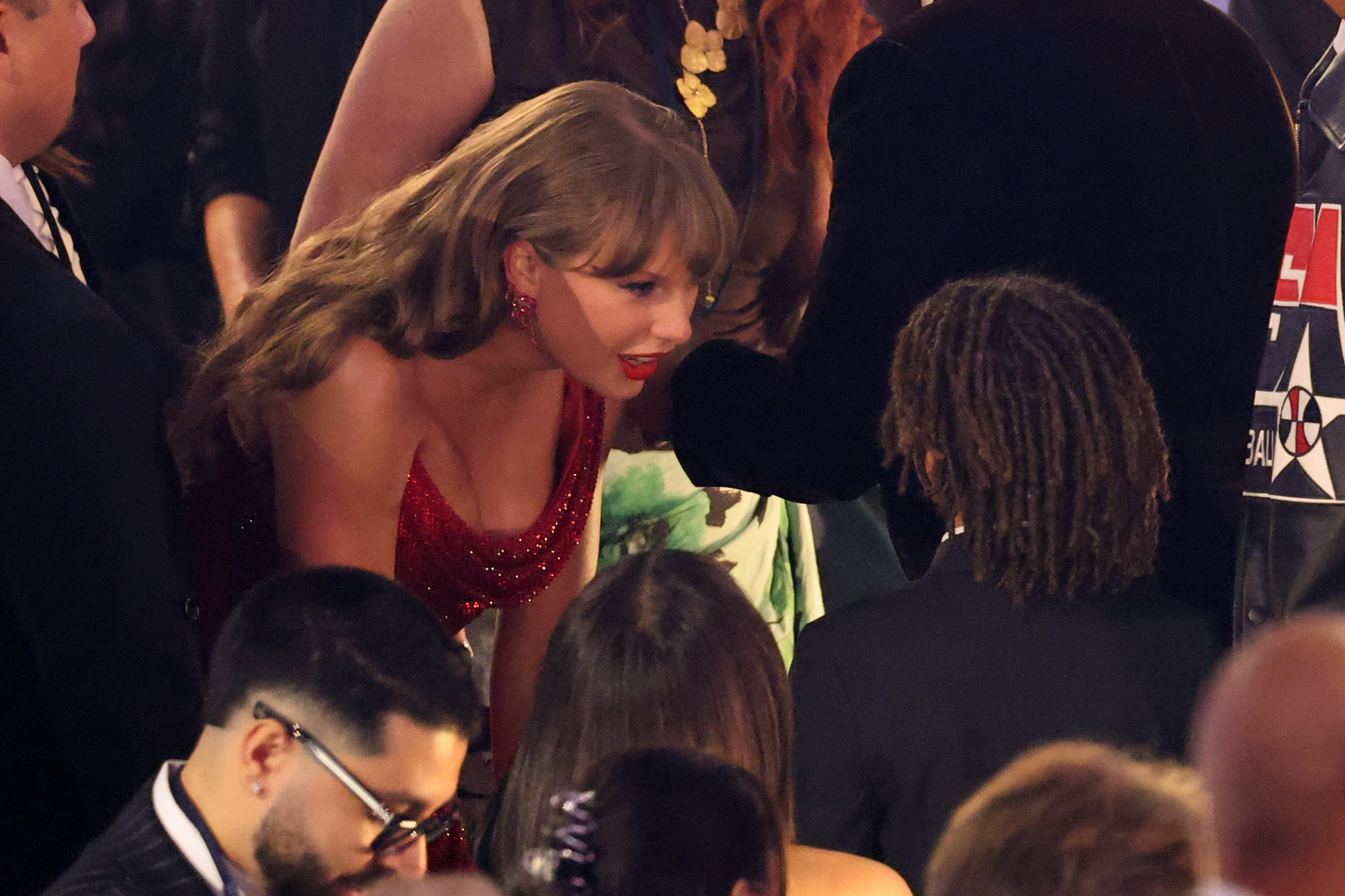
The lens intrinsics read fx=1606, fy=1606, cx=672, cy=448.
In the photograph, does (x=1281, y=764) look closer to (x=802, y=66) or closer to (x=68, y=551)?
(x=68, y=551)

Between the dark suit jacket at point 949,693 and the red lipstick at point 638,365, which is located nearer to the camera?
the dark suit jacket at point 949,693

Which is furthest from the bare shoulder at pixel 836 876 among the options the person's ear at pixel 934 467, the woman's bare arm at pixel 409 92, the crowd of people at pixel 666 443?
the woman's bare arm at pixel 409 92

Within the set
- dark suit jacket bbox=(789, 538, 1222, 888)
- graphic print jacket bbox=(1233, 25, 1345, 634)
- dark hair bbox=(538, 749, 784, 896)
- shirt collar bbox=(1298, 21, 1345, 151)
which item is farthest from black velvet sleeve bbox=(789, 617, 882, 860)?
shirt collar bbox=(1298, 21, 1345, 151)

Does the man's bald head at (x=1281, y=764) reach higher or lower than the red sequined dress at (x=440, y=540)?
higher

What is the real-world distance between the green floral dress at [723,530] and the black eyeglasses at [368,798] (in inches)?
28.6

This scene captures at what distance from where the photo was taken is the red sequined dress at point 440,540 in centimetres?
167

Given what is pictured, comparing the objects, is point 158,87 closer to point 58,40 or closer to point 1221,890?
point 58,40

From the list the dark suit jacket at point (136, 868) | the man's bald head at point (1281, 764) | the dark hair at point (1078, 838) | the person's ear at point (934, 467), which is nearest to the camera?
the man's bald head at point (1281, 764)

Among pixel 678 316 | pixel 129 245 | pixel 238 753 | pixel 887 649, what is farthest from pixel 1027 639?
pixel 129 245

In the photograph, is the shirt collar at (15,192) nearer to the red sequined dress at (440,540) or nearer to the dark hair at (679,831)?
the red sequined dress at (440,540)

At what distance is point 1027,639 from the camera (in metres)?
1.35

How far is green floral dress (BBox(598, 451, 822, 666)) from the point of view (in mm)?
1954

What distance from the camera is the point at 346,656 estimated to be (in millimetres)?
1236

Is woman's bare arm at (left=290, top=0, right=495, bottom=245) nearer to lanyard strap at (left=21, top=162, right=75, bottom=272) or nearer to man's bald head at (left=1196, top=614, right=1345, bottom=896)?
lanyard strap at (left=21, top=162, right=75, bottom=272)
